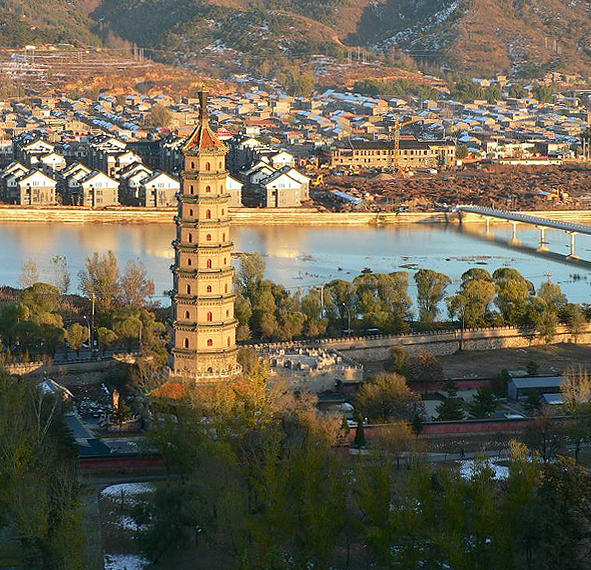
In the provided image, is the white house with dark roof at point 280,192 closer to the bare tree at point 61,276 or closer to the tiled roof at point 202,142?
the bare tree at point 61,276

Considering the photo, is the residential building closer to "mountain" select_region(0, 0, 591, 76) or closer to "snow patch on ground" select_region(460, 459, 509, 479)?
"mountain" select_region(0, 0, 591, 76)

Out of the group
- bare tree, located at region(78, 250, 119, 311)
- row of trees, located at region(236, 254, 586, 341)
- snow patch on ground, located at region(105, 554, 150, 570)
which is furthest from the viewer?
bare tree, located at region(78, 250, 119, 311)

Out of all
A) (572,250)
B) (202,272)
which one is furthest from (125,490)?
(572,250)

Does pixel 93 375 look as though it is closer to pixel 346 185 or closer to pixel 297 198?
pixel 297 198

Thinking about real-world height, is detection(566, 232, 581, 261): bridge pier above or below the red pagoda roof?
below

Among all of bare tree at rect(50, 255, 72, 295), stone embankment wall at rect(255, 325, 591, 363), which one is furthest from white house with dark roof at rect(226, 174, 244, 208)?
stone embankment wall at rect(255, 325, 591, 363)

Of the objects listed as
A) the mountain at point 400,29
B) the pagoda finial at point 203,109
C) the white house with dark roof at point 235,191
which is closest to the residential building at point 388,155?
the white house with dark roof at point 235,191
